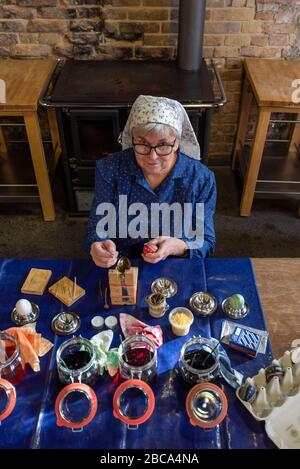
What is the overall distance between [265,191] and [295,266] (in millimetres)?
1341

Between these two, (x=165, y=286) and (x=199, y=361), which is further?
(x=165, y=286)

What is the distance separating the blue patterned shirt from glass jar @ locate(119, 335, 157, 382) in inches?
22.5

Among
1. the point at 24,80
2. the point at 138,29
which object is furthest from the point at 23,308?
the point at 138,29

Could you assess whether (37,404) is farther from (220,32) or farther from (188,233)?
(220,32)

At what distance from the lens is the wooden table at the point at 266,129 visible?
240cm

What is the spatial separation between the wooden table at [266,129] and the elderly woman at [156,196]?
3.01 feet

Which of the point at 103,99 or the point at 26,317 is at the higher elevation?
the point at 103,99

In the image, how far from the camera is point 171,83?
2.47 m

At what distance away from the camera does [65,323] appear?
1.35m

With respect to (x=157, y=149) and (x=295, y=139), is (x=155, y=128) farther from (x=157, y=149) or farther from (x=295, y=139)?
(x=295, y=139)

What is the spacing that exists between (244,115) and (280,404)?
2293mm

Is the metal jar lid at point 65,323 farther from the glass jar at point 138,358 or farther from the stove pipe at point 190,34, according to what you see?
the stove pipe at point 190,34

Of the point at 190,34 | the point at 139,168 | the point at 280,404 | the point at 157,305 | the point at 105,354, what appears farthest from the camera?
the point at 190,34

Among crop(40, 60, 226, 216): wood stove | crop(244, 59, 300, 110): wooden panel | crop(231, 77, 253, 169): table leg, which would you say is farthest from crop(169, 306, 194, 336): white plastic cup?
crop(231, 77, 253, 169): table leg
